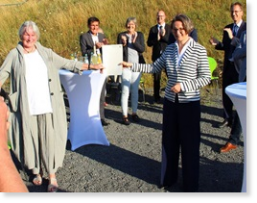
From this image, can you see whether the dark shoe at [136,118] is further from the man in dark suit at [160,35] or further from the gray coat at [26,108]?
the gray coat at [26,108]

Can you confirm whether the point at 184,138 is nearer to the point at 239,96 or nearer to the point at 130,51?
the point at 239,96

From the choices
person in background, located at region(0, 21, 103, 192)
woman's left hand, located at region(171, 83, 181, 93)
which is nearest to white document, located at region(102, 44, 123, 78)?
person in background, located at region(0, 21, 103, 192)

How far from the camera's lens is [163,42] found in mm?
7152

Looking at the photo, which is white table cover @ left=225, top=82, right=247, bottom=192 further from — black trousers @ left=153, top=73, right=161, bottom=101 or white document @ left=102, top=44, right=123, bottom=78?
black trousers @ left=153, top=73, right=161, bottom=101

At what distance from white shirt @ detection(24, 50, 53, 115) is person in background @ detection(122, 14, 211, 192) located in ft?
3.65

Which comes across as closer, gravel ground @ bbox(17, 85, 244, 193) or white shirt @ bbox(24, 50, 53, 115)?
white shirt @ bbox(24, 50, 53, 115)

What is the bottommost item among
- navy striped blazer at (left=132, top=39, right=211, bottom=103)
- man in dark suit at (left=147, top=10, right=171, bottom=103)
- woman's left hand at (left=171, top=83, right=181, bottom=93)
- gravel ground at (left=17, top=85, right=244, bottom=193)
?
gravel ground at (left=17, top=85, right=244, bottom=193)

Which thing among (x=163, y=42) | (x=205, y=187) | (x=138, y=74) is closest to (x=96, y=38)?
(x=138, y=74)

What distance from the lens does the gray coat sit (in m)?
4.04

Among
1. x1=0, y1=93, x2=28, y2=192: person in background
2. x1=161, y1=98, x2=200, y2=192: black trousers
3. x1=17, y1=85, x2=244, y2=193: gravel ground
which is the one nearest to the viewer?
x1=0, y1=93, x2=28, y2=192: person in background

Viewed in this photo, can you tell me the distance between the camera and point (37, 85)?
4.09 m

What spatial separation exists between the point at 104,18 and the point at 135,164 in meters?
8.80

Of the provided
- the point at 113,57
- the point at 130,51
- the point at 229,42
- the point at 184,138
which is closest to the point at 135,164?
the point at 184,138

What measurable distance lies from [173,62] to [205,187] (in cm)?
157
